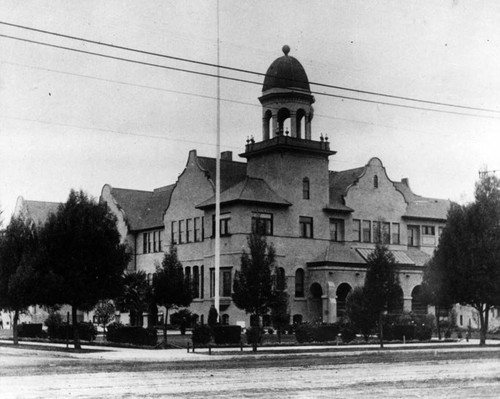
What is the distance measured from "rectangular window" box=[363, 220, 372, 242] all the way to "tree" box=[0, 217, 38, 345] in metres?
29.7

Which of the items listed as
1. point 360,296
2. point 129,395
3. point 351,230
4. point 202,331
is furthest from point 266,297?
point 351,230

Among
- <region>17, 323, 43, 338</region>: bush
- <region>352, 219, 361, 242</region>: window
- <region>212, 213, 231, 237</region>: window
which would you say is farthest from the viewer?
<region>352, 219, 361, 242</region>: window

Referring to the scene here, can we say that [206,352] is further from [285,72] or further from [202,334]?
[285,72]

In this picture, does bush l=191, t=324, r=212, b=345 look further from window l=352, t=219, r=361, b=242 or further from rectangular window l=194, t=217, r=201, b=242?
window l=352, t=219, r=361, b=242

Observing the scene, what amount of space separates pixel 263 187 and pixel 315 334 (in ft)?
61.3

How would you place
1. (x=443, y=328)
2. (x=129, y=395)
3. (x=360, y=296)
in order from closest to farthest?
(x=129, y=395) → (x=360, y=296) → (x=443, y=328)

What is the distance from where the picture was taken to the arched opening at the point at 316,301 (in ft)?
190

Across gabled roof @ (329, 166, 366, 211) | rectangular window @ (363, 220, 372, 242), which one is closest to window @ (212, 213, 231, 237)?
gabled roof @ (329, 166, 366, 211)

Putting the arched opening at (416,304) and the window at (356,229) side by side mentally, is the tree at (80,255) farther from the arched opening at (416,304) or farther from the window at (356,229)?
the arched opening at (416,304)

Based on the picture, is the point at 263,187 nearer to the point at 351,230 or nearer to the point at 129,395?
the point at 351,230

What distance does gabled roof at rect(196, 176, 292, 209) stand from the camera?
184 ft

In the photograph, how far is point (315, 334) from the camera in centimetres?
4184

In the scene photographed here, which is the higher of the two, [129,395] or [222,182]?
[222,182]

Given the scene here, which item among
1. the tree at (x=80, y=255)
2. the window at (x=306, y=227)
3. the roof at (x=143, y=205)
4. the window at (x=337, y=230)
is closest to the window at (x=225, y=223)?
the window at (x=306, y=227)
